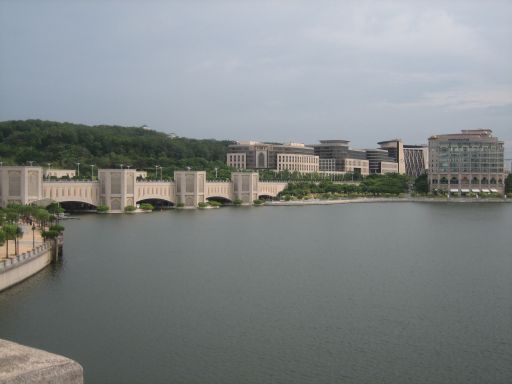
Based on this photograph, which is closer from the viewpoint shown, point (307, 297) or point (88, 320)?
point (88, 320)

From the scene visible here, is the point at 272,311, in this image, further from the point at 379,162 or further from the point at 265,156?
the point at 379,162

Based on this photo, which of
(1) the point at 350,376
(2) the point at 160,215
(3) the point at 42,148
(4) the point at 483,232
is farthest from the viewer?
(3) the point at 42,148

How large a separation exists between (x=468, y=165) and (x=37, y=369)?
97.7 meters

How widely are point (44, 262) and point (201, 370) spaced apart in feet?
44.7

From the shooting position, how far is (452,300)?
19.9 metres

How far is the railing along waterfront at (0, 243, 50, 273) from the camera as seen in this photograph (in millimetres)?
19733

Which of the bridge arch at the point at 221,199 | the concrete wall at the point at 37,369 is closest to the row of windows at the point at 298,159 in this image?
the bridge arch at the point at 221,199

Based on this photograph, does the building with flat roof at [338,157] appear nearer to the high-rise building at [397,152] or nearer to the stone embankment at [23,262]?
the high-rise building at [397,152]

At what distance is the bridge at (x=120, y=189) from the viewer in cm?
4728

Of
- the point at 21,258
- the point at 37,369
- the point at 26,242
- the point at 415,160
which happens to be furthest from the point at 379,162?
the point at 37,369

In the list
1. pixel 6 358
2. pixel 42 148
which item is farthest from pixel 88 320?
pixel 42 148

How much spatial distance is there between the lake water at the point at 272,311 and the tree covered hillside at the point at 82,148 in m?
44.7

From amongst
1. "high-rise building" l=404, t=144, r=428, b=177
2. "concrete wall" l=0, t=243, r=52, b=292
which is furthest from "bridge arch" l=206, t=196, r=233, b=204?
"high-rise building" l=404, t=144, r=428, b=177

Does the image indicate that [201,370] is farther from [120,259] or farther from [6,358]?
[120,259]
